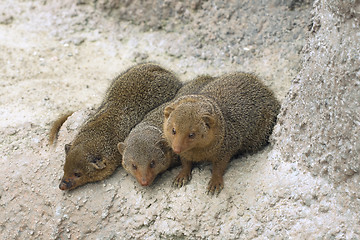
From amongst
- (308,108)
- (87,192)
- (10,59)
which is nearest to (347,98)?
(308,108)

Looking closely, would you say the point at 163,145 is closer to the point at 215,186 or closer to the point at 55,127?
the point at 215,186

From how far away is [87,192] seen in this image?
3492 mm

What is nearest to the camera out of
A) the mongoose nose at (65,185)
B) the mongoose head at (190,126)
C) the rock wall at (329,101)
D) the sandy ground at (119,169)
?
the rock wall at (329,101)

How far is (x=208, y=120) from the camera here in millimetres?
3066

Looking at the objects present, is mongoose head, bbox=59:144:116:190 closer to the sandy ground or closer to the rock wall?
the sandy ground

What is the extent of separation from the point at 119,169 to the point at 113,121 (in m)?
0.43

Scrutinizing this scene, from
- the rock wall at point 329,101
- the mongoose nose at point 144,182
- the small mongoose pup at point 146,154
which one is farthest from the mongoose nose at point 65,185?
the rock wall at point 329,101

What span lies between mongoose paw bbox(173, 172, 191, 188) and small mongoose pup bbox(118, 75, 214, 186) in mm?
171

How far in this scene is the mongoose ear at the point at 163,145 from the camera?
3.47 m

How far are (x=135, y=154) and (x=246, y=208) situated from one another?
924 mm

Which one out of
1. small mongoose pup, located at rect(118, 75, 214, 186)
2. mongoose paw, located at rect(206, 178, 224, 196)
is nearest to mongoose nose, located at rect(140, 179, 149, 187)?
small mongoose pup, located at rect(118, 75, 214, 186)

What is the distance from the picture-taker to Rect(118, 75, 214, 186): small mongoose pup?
132 inches

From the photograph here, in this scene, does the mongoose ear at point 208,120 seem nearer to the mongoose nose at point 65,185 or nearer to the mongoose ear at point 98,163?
the mongoose ear at point 98,163

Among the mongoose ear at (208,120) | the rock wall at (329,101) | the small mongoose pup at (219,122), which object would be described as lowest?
the small mongoose pup at (219,122)
